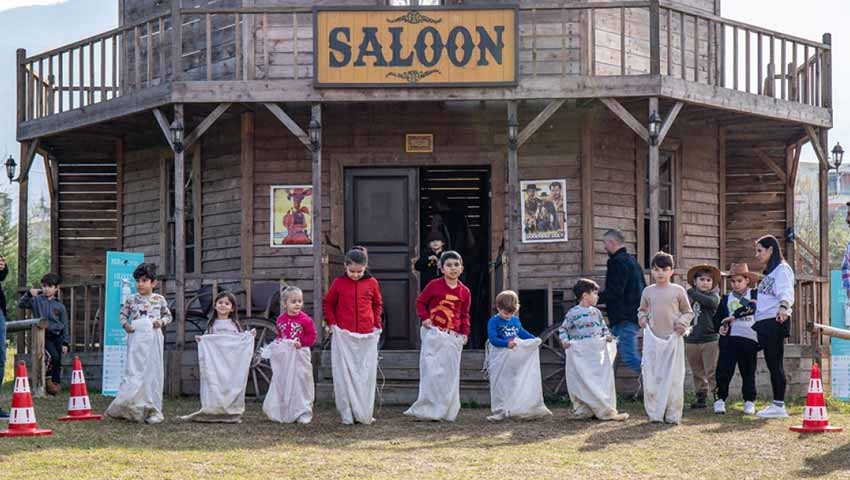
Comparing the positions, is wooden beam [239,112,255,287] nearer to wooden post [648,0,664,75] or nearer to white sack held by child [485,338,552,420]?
wooden post [648,0,664,75]

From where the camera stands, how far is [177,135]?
50.5ft

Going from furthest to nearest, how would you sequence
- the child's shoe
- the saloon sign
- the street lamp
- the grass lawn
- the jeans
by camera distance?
the street lamp → the saloon sign → the jeans → the child's shoe → the grass lawn

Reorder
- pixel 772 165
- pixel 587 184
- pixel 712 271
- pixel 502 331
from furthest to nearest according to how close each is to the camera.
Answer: pixel 772 165 → pixel 587 184 → pixel 712 271 → pixel 502 331

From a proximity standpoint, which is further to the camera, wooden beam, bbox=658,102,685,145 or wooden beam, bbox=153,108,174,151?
wooden beam, bbox=153,108,174,151

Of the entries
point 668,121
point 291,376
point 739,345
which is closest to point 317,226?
point 291,376

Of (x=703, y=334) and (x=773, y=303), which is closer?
(x=773, y=303)

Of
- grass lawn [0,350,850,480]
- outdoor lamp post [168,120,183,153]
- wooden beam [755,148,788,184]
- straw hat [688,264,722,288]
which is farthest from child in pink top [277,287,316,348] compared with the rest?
wooden beam [755,148,788,184]

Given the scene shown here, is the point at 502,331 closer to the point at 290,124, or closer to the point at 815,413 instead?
the point at 815,413

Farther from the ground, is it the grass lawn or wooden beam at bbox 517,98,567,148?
wooden beam at bbox 517,98,567,148

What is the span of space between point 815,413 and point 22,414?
6765 mm

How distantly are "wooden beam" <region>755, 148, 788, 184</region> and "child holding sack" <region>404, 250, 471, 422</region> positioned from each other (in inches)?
333

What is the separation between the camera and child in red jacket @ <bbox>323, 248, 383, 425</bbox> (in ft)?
39.5

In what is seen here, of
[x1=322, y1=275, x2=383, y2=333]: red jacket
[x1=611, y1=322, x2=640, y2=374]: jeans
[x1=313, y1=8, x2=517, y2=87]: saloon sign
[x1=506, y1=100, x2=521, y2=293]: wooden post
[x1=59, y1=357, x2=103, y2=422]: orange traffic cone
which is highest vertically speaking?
[x1=313, y1=8, x2=517, y2=87]: saloon sign

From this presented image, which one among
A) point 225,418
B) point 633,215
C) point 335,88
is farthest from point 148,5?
point 225,418
